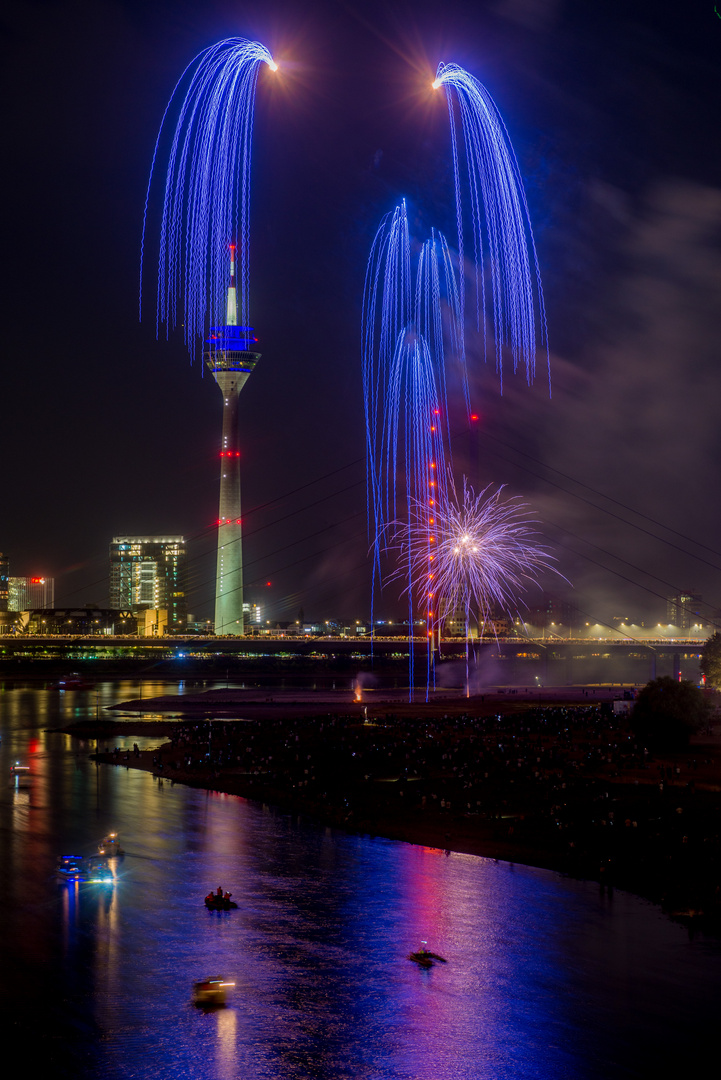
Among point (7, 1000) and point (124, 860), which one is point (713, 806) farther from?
point (7, 1000)

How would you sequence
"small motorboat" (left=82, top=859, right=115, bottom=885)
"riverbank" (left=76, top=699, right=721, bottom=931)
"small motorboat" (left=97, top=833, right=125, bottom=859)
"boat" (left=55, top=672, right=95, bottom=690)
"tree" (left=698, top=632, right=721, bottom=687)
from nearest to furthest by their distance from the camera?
"small motorboat" (left=82, top=859, right=115, bottom=885), "riverbank" (left=76, top=699, right=721, bottom=931), "small motorboat" (left=97, top=833, right=125, bottom=859), "tree" (left=698, top=632, right=721, bottom=687), "boat" (left=55, top=672, right=95, bottom=690)

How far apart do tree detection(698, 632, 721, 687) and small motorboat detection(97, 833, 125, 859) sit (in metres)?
55.4

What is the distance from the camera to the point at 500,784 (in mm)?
32594

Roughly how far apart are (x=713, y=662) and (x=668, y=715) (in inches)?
1243

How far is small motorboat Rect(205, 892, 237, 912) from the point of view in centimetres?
2055

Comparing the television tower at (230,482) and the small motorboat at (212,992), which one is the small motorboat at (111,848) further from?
the television tower at (230,482)

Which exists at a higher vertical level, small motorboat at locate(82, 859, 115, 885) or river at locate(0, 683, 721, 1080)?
small motorboat at locate(82, 859, 115, 885)

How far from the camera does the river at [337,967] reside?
14172 mm

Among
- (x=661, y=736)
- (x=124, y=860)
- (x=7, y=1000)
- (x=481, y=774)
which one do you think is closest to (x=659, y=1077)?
(x=7, y=1000)

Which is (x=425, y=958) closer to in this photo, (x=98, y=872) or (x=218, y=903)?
(x=218, y=903)

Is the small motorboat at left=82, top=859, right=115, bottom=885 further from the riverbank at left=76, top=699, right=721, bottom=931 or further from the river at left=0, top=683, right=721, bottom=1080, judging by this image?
the riverbank at left=76, top=699, right=721, bottom=931

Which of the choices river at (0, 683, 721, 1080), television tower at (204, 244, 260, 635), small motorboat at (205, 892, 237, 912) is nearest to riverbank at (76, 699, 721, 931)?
river at (0, 683, 721, 1080)

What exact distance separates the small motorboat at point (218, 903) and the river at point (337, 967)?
0.69ft

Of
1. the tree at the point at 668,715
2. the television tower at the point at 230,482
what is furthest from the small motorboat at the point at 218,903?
the television tower at the point at 230,482
